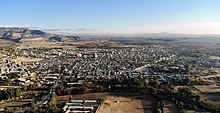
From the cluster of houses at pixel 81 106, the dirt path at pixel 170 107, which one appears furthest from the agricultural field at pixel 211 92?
the cluster of houses at pixel 81 106

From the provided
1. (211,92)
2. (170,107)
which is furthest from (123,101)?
(211,92)

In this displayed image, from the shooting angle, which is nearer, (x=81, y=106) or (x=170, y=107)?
(x=81, y=106)

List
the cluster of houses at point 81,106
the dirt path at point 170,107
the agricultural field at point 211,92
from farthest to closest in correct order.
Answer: the agricultural field at point 211,92, the dirt path at point 170,107, the cluster of houses at point 81,106

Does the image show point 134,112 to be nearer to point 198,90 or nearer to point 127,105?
point 127,105

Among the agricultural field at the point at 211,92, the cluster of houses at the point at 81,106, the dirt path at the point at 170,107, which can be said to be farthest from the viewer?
the agricultural field at the point at 211,92

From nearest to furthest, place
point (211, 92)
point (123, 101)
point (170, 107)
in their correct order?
1. point (170, 107)
2. point (123, 101)
3. point (211, 92)

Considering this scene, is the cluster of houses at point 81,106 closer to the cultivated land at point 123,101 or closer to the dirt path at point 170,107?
the cultivated land at point 123,101

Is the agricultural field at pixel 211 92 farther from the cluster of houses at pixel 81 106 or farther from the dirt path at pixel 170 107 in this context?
the cluster of houses at pixel 81 106

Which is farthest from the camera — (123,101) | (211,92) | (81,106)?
(211,92)

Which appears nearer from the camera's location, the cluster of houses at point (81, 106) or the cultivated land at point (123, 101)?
the cluster of houses at point (81, 106)

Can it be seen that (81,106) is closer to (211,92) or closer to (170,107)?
(170,107)
